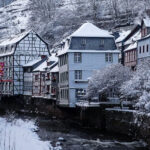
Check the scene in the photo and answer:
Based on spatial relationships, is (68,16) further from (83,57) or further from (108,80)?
(108,80)

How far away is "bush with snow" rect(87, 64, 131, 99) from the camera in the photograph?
43.3 meters

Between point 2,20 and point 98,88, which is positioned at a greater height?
point 2,20

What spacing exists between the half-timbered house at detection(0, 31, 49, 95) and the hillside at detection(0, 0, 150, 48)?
74.0ft

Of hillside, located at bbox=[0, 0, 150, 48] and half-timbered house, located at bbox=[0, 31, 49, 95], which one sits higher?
hillside, located at bbox=[0, 0, 150, 48]

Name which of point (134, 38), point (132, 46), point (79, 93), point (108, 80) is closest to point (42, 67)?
point (132, 46)

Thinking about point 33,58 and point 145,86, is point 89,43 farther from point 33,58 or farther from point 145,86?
point 33,58

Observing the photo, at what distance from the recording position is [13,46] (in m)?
78.6

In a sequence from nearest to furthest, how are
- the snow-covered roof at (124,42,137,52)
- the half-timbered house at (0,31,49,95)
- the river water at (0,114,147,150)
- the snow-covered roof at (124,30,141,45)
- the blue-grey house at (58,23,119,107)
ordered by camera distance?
1. the river water at (0,114,147,150)
2. the blue-grey house at (58,23,119,107)
3. the snow-covered roof at (124,42,137,52)
4. the snow-covered roof at (124,30,141,45)
5. the half-timbered house at (0,31,49,95)

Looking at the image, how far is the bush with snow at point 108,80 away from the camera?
43.3 meters

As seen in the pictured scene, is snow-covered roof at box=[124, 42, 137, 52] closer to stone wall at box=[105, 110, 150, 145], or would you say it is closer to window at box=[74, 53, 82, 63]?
window at box=[74, 53, 82, 63]

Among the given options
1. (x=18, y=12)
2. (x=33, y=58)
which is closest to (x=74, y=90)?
(x=33, y=58)

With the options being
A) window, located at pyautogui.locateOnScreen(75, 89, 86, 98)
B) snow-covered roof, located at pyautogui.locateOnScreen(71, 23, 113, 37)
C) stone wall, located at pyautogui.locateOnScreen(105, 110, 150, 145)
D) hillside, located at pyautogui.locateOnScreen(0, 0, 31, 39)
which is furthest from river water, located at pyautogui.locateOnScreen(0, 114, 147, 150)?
hillside, located at pyautogui.locateOnScreen(0, 0, 31, 39)

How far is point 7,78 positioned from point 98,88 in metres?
38.8

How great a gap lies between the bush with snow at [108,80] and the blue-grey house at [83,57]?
704 cm
